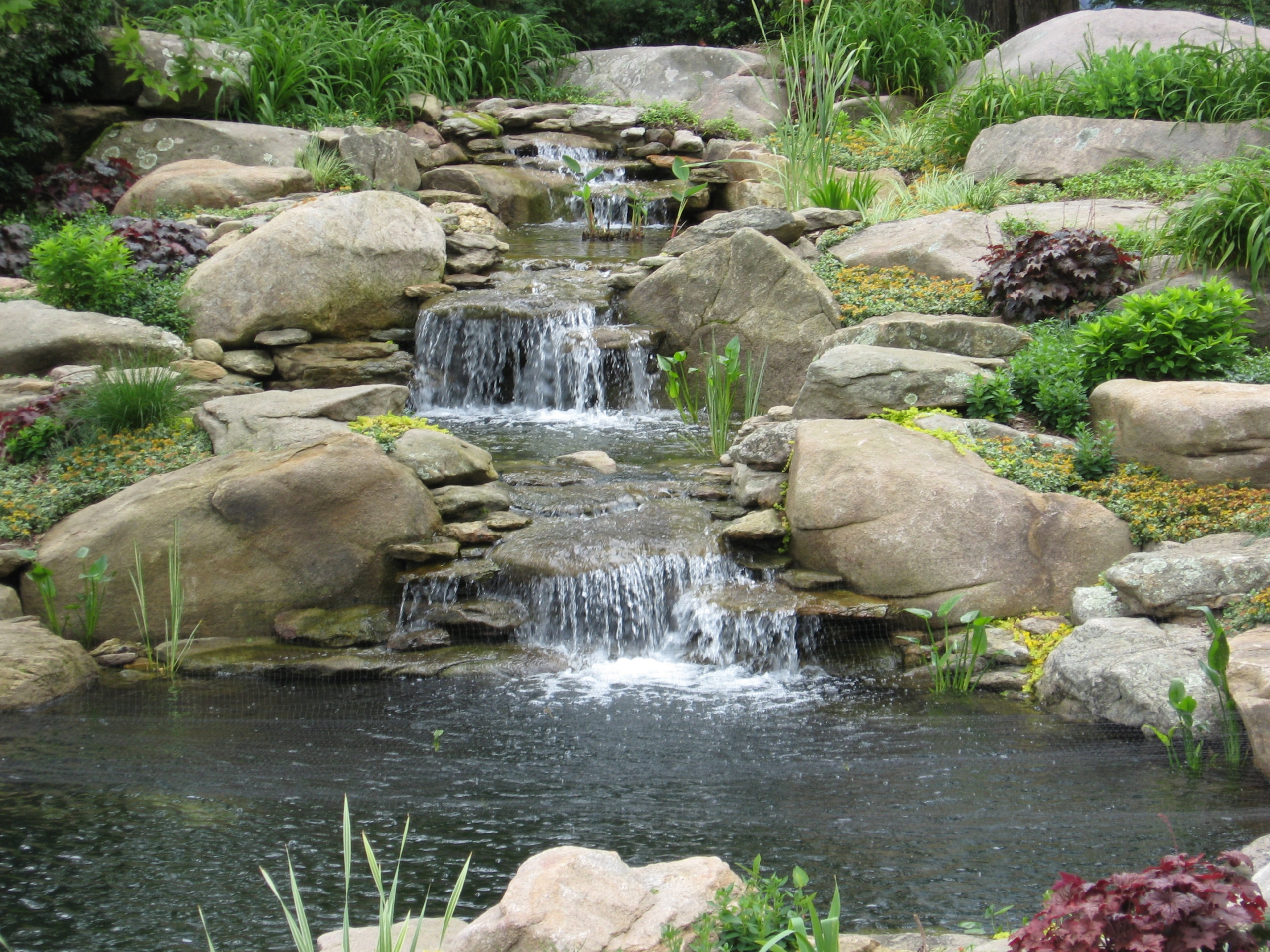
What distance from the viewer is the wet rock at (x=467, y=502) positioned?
237 inches

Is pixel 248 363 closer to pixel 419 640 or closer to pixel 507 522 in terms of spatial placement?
pixel 507 522

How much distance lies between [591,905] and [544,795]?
4.40 ft

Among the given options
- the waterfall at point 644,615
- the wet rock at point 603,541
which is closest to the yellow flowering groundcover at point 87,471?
the waterfall at point 644,615

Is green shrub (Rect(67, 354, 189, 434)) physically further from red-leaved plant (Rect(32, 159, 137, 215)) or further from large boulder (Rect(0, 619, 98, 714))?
red-leaved plant (Rect(32, 159, 137, 215))

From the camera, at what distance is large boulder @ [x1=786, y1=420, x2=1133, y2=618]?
17.4 ft

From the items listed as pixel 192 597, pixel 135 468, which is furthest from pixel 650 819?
pixel 135 468

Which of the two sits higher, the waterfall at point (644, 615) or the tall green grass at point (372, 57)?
the tall green grass at point (372, 57)

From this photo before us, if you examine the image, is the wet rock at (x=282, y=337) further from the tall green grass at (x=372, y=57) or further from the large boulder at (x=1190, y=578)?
the large boulder at (x=1190, y=578)

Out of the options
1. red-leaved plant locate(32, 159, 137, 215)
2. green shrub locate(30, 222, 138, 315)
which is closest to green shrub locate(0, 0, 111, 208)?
red-leaved plant locate(32, 159, 137, 215)

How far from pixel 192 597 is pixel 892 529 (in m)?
3.60

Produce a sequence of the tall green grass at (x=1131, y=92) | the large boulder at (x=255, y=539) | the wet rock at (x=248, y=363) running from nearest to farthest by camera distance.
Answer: the large boulder at (x=255, y=539), the wet rock at (x=248, y=363), the tall green grass at (x=1131, y=92)

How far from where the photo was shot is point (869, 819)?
137 inches

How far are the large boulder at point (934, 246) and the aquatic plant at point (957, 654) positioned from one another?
4.16 meters

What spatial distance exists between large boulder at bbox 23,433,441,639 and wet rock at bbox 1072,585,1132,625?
3434 millimetres
